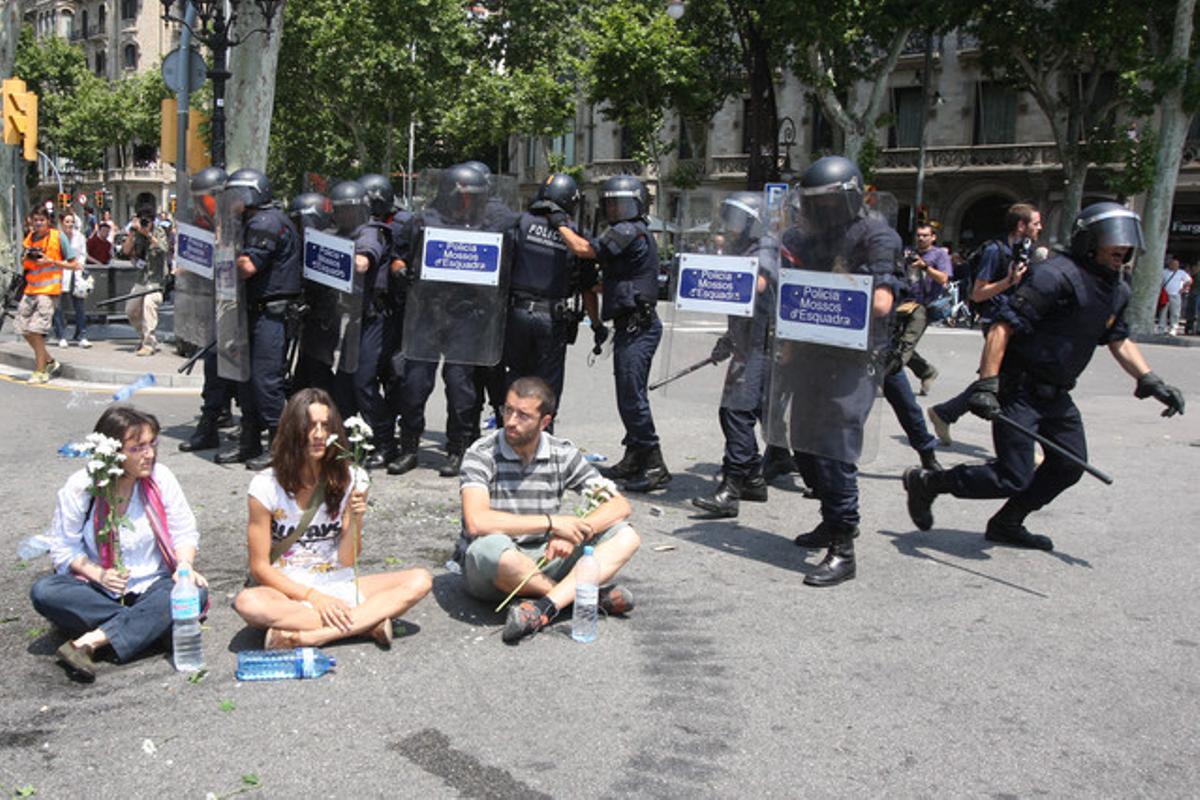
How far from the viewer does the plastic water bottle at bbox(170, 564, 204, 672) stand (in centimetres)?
395

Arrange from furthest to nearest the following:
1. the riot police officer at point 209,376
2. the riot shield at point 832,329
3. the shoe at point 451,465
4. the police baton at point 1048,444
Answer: the riot police officer at point 209,376 < the shoe at point 451,465 < the police baton at point 1048,444 < the riot shield at point 832,329

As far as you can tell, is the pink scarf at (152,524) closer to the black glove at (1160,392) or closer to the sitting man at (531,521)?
the sitting man at (531,521)

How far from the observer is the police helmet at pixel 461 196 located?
7012 mm

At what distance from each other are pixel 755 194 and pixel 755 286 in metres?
0.54

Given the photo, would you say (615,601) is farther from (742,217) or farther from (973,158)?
(973,158)

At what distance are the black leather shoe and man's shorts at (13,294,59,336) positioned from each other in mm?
9143

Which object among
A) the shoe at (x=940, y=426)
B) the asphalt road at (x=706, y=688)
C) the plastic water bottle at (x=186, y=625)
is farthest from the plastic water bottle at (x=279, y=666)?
the shoe at (x=940, y=426)

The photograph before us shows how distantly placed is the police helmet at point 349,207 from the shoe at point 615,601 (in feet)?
11.6

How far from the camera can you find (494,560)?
4496 mm

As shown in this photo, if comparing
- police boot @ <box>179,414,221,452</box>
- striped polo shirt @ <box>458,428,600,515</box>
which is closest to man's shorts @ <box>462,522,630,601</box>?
striped polo shirt @ <box>458,428,600,515</box>

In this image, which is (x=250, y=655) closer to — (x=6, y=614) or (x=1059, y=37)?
(x=6, y=614)

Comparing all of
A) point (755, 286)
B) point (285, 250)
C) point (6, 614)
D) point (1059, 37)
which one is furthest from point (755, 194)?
point (1059, 37)

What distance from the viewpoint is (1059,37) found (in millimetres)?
25453

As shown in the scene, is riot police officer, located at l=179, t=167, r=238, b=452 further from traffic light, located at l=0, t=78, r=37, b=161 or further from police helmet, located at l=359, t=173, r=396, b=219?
traffic light, located at l=0, t=78, r=37, b=161
